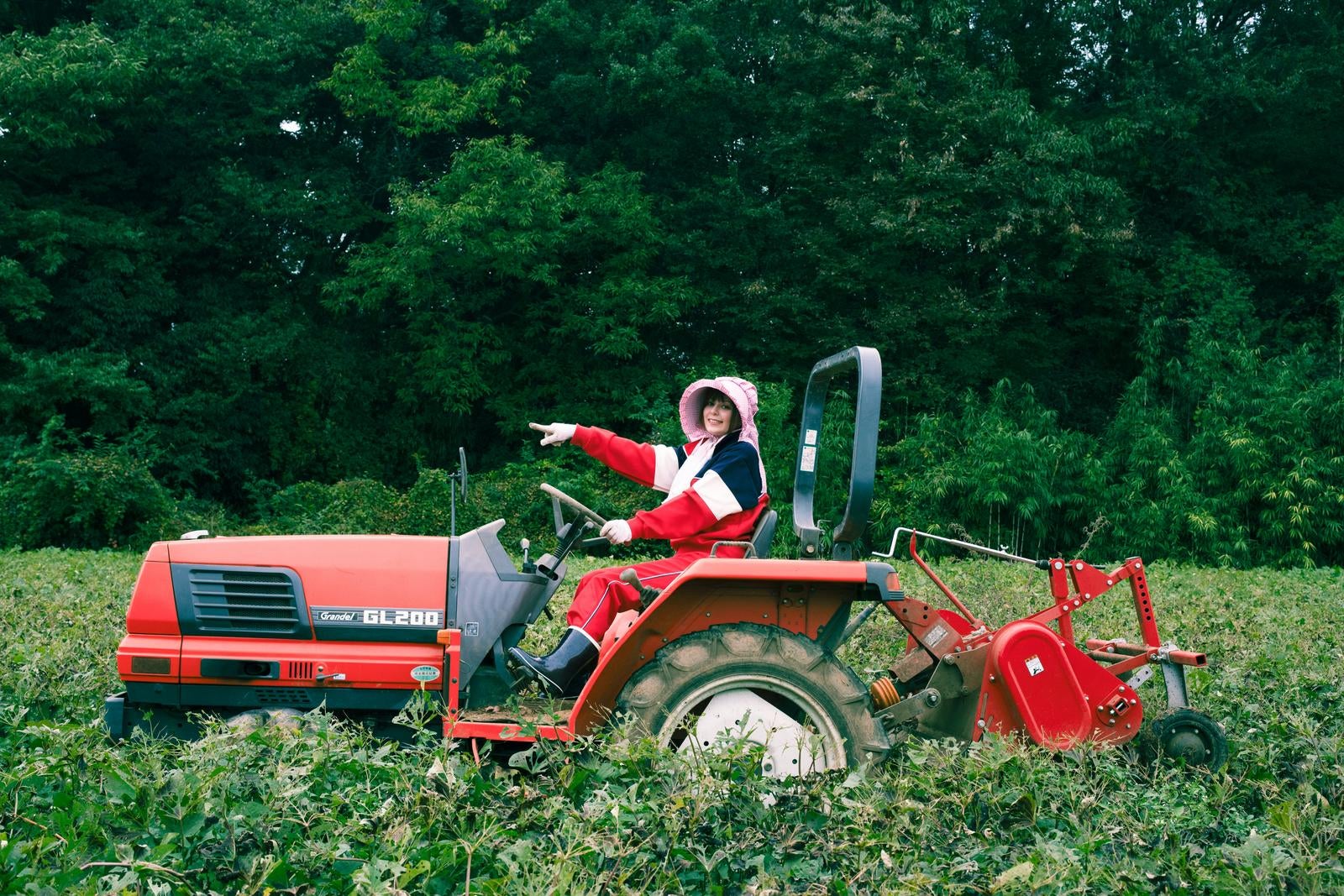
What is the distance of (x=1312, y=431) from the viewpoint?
1491 centimetres

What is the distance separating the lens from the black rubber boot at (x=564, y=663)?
3.94 meters

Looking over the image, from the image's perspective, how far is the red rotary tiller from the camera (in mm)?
3764

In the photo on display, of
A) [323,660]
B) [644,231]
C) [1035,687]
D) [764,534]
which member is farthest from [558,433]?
[644,231]

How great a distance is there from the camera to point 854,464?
3740 millimetres

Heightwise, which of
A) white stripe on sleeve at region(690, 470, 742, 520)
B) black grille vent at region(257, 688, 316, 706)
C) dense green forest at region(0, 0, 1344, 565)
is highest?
dense green forest at region(0, 0, 1344, 565)

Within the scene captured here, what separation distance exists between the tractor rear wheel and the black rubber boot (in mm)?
452

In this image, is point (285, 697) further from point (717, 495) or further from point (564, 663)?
point (717, 495)

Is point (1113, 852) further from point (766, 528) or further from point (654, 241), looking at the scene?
point (654, 241)

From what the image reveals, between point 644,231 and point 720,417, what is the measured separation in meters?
13.6

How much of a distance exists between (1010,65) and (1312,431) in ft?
22.1

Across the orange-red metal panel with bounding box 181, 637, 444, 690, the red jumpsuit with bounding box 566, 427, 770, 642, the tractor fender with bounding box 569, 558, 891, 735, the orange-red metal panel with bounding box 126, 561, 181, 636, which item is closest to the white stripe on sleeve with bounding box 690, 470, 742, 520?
the red jumpsuit with bounding box 566, 427, 770, 642

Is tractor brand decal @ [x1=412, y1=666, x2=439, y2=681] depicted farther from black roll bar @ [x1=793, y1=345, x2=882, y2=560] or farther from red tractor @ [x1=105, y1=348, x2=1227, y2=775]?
black roll bar @ [x1=793, y1=345, x2=882, y2=560]

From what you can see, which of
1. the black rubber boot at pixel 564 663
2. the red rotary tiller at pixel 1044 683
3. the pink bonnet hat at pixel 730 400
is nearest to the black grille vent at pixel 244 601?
the black rubber boot at pixel 564 663

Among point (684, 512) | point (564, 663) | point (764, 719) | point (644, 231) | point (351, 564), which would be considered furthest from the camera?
point (644, 231)
